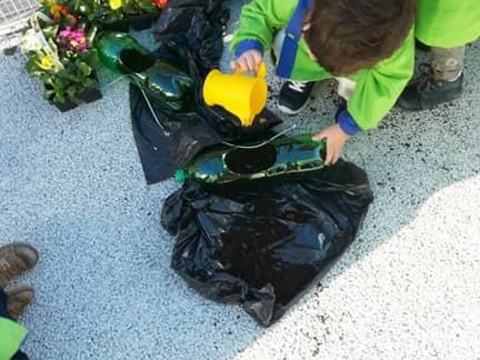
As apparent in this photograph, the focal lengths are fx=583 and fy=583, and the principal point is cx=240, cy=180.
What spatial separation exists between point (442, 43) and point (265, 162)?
463mm

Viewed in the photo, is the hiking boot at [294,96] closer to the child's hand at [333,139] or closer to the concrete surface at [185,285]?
the concrete surface at [185,285]

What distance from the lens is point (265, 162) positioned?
1.35 metres

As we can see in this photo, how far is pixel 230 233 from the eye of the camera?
4.29 feet

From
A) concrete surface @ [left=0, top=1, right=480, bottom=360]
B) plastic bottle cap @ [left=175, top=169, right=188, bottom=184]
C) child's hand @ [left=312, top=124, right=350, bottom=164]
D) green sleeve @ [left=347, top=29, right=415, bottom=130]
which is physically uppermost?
Answer: green sleeve @ [left=347, top=29, right=415, bottom=130]

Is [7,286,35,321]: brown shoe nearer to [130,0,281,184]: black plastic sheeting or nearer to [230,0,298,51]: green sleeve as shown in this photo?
[130,0,281,184]: black plastic sheeting

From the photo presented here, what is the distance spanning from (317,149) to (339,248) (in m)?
0.23

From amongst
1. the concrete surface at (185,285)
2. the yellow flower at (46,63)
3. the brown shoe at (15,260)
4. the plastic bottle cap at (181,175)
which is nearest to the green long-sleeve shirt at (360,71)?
the concrete surface at (185,285)

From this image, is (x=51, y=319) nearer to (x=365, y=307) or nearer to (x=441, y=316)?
(x=365, y=307)

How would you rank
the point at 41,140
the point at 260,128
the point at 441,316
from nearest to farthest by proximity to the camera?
the point at 441,316, the point at 260,128, the point at 41,140

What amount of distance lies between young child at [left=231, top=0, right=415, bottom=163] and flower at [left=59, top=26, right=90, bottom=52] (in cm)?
49

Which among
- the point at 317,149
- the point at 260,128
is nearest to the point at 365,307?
the point at 317,149

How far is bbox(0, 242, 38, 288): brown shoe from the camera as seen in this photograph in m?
1.32

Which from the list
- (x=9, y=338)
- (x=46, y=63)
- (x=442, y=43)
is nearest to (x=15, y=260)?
(x=9, y=338)

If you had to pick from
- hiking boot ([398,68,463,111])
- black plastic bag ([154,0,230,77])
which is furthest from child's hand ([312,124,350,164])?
black plastic bag ([154,0,230,77])
